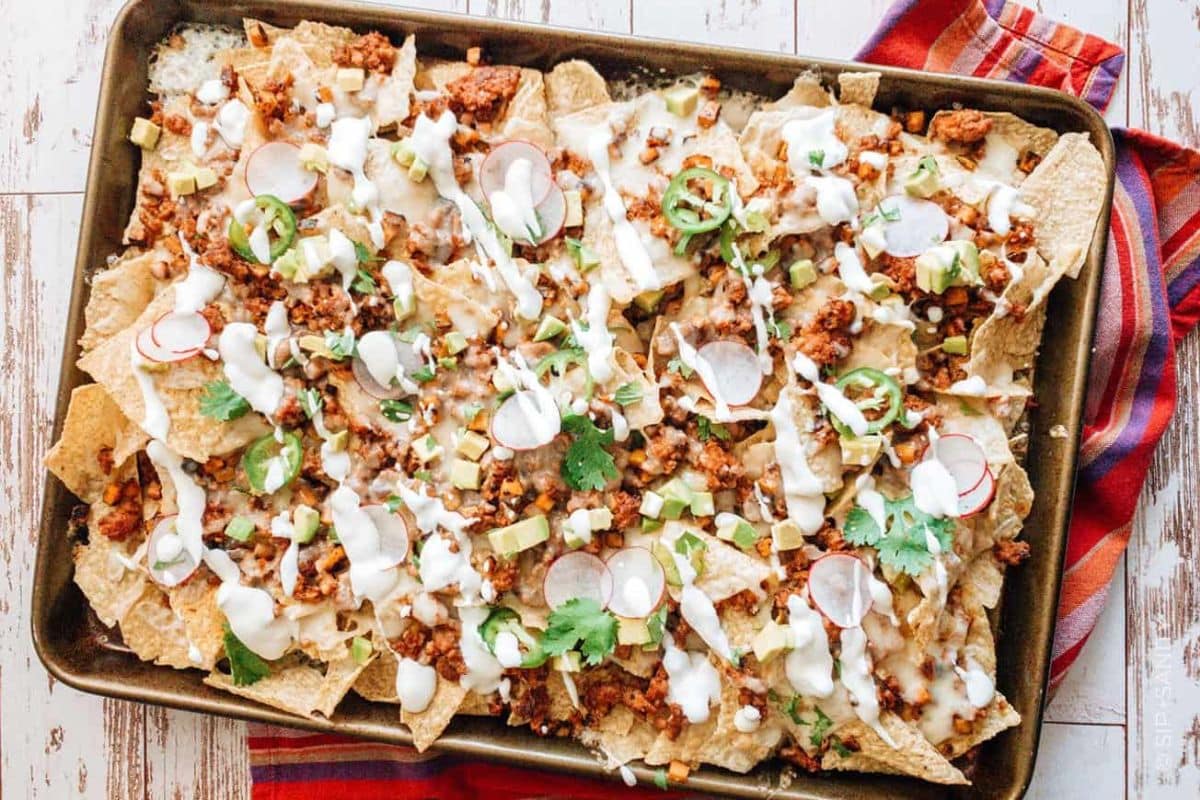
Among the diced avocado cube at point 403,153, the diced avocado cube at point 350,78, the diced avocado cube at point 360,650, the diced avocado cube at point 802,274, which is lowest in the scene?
the diced avocado cube at point 360,650

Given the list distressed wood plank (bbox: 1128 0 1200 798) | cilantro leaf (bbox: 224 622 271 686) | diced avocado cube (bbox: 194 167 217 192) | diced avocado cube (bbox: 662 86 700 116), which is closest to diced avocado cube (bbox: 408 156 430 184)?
diced avocado cube (bbox: 194 167 217 192)

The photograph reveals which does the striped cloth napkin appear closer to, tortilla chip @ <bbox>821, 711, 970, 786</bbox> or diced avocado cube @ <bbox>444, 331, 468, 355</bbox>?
tortilla chip @ <bbox>821, 711, 970, 786</bbox>

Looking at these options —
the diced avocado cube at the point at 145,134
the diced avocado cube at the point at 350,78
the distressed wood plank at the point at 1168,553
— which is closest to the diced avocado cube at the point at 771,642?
the distressed wood plank at the point at 1168,553

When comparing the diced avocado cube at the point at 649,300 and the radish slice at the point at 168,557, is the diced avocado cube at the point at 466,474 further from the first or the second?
the radish slice at the point at 168,557

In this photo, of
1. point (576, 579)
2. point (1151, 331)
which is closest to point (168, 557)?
point (576, 579)

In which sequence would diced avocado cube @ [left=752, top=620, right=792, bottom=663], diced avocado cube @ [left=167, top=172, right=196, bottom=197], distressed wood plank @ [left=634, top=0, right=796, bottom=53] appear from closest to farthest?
diced avocado cube @ [left=752, top=620, right=792, bottom=663] < diced avocado cube @ [left=167, top=172, right=196, bottom=197] < distressed wood plank @ [left=634, top=0, right=796, bottom=53]

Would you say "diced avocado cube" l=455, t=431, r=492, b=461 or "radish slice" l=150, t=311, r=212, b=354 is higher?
"radish slice" l=150, t=311, r=212, b=354

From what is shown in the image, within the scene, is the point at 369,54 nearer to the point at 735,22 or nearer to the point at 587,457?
the point at 735,22
